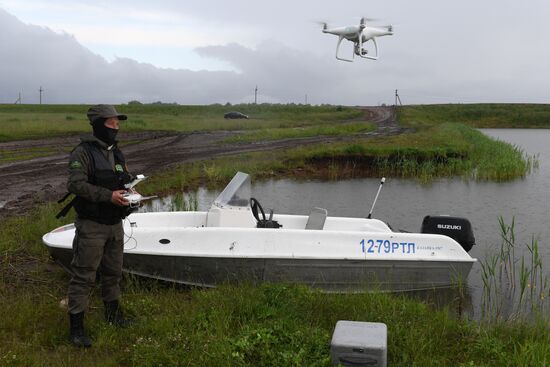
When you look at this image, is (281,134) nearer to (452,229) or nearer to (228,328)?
(452,229)

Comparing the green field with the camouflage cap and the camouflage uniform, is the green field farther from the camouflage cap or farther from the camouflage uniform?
the camouflage cap

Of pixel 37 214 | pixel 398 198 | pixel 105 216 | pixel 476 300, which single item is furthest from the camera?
pixel 398 198

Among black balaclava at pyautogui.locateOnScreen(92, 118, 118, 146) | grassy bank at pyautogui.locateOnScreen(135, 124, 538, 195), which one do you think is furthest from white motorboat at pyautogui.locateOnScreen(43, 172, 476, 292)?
grassy bank at pyautogui.locateOnScreen(135, 124, 538, 195)

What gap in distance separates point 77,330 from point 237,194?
121 inches

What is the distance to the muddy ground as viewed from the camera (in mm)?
12781

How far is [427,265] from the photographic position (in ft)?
22.9

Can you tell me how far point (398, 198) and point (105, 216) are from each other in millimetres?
12398

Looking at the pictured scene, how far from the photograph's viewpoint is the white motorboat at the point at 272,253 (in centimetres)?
639

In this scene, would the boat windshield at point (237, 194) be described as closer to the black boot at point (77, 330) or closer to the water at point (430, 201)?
the black boot at point (77, 330)

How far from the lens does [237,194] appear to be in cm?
719

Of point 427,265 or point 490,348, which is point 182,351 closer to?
point 490,348

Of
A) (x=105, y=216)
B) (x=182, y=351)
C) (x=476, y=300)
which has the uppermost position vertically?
(x=105, y=216)

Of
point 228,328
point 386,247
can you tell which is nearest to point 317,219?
point 386,247

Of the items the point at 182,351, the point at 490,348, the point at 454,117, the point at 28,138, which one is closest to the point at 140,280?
the point at 182,351
